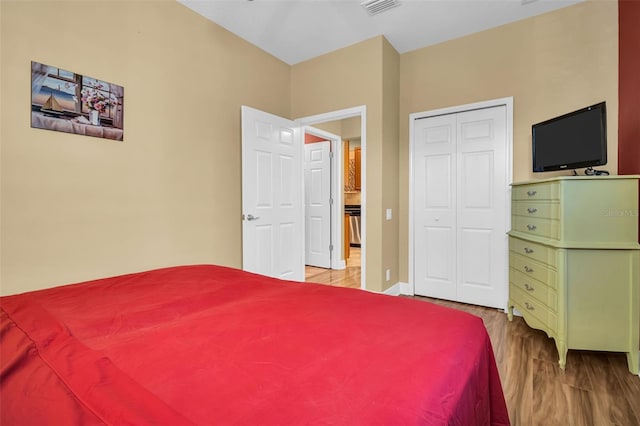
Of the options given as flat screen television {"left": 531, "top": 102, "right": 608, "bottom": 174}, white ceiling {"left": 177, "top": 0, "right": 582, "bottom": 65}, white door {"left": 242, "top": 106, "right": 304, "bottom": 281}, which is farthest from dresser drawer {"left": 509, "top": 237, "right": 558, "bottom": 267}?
white door {"left": 242, "top": 106, "right": 304, "bottom": 281}

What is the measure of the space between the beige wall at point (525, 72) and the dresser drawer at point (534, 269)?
85 centimetres

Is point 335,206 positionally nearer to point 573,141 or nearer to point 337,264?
point 337,264

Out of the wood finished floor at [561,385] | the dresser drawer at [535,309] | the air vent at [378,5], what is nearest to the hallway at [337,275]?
the dresser drawer at [535,309]

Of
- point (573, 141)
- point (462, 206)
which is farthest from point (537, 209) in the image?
point (462, 206)

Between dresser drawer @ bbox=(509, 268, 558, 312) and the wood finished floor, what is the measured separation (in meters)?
0.37

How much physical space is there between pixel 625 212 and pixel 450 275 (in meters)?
1.73

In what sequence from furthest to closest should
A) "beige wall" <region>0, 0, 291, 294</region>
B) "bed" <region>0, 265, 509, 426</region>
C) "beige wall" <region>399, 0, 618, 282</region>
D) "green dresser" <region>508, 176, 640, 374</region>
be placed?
1. "beige wall" <region>399, 0, 618, 282</region>
2. "green dresser" <region>508, 176, 640, 374</region>
3. "beige wall" <region>0, 0, 291, 294</region>
4. "bed" <region>0, 265, 509, 426</region>

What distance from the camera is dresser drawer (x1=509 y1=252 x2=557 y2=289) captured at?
2.19 meters

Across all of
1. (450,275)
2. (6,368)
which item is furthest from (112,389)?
(450,275)

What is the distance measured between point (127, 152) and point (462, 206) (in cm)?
319

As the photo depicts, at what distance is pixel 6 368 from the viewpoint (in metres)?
0.71

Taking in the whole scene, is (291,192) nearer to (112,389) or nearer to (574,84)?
(574,84)

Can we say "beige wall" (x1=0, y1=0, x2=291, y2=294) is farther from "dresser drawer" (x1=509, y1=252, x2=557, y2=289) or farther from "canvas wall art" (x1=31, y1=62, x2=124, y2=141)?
"dresser drawer" (x1=509, y1=252, x2=557, y2=289)

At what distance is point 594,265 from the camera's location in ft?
6.75
